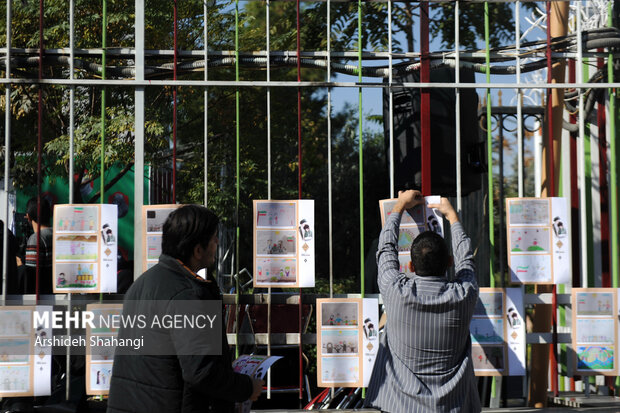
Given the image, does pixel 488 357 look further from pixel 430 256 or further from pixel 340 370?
pixel 430 256

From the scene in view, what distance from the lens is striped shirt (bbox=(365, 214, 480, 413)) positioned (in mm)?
3172

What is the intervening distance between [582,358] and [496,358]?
0.53 m

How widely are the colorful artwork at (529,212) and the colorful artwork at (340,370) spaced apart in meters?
1.27

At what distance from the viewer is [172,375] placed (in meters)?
2.43

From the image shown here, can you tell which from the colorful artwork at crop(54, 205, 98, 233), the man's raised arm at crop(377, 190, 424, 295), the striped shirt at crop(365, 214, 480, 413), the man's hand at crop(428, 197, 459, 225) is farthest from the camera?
the colorful artwork at crop(54, 205, 98, 233)

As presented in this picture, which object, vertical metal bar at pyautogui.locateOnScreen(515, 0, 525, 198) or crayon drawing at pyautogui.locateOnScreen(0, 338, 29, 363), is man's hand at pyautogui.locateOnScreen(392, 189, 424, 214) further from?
crayon drawing at pyautogui.locateOnScreen(0, 338, 29, 363)

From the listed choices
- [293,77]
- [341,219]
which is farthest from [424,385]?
[341,219]

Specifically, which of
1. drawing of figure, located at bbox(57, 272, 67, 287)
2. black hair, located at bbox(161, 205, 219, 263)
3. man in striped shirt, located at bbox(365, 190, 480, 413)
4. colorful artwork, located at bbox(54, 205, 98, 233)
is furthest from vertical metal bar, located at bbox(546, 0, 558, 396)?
drawing of figure, located at bbox(57, 272, 67, 287)

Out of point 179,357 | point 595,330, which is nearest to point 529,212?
A: point 595,330

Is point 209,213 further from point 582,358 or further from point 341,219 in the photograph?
point 341,219

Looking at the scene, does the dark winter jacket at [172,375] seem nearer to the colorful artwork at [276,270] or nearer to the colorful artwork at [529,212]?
the colorful artwork at [276,270]

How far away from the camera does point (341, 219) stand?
17.1 m

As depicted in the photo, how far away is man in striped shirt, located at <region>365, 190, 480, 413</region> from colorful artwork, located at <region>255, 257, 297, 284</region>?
85 centimetres

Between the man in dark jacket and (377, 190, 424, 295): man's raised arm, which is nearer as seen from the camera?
the man in dark jacket
